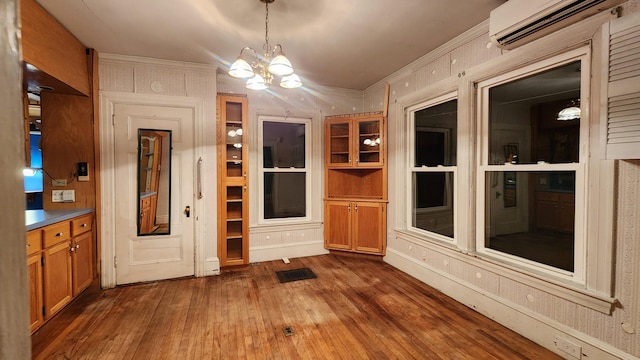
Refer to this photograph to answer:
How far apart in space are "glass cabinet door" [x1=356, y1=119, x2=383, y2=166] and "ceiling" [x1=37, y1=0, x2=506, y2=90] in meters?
0.97

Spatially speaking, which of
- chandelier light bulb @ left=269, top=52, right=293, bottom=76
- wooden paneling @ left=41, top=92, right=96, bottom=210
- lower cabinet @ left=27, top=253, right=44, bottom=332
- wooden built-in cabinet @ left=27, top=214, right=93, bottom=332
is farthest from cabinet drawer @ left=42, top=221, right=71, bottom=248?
chandelier light bulb @ left=269, top=52, right=293, bottom=76

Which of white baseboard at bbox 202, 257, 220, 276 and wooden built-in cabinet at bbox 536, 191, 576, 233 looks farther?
white baseboard at bbox 202, 257, 220, 276

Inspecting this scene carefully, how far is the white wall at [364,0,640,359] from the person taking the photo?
179 cm

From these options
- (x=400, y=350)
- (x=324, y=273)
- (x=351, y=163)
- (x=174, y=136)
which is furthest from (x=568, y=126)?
(x=174, y=136)

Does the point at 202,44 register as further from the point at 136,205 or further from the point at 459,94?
the point at 459,94

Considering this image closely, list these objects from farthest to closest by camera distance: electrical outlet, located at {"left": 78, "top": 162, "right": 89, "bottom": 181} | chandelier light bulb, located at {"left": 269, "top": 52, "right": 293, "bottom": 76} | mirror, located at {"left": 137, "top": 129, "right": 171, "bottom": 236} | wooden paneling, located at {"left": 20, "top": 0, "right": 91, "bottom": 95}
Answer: mirror, located at {"left": 137, "top": 129, "right": 171, "bottom": 236} → electrical outlet, located at {"left": 78, "top": 162, "right": 89, "bottom": 181} → wooden paneling, located at {"left": 20, "top": 0, "right": 91, "bottom": 95} → chandelier light bulb, located at {"left": 269, "top": 52, "right": 293, "bottom": 76}

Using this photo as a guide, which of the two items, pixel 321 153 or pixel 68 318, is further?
pixel 321 153

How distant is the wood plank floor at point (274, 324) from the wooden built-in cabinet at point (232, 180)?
49 centimetres

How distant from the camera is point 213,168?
3.63 meters

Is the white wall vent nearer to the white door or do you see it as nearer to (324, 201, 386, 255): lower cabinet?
(324, 201, 386, 255): lower cabinet

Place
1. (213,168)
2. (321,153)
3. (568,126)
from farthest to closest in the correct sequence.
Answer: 1. (321,153)
2. (213,168)
3. (568,126)

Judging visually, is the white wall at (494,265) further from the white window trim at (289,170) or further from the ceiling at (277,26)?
the white window trim at (289,170)

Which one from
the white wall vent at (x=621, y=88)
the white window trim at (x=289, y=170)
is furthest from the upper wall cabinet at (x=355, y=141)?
the white wall vent at (x=621, y=88)

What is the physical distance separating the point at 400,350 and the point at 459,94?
2.51m
